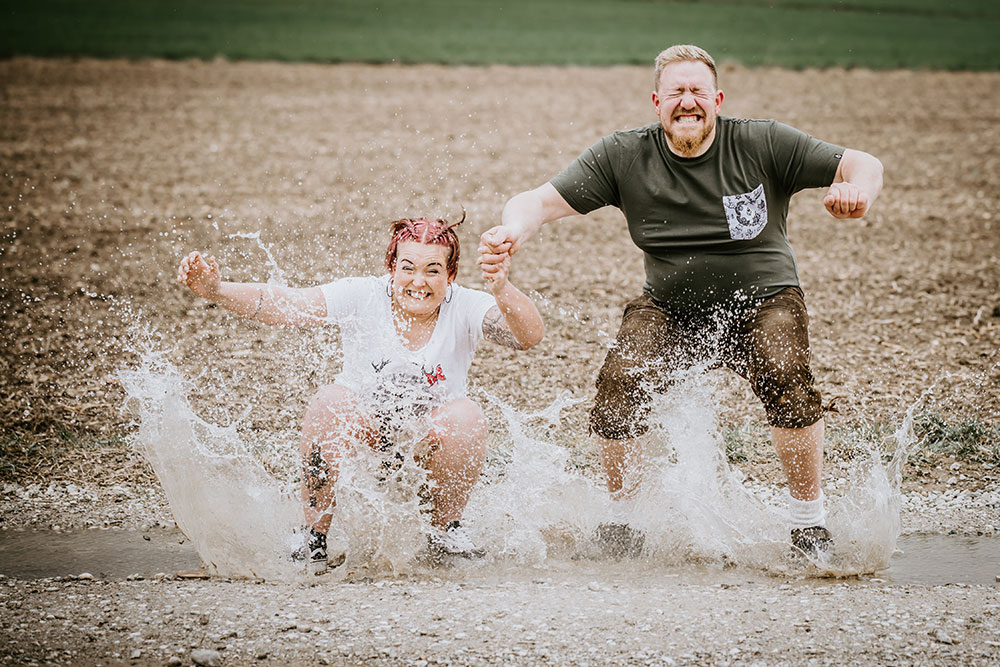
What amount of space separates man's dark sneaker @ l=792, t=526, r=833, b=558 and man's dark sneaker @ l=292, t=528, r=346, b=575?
163 centimetres

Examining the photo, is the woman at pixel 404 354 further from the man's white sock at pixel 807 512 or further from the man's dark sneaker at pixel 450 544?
the man's white sock at pixel 807 512

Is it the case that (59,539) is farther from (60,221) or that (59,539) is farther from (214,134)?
(214,134)

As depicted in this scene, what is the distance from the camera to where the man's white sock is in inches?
155

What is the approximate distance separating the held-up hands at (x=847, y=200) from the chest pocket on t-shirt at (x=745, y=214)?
0.29 metres

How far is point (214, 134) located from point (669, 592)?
36.4 ft

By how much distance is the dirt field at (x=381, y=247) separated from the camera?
497cm

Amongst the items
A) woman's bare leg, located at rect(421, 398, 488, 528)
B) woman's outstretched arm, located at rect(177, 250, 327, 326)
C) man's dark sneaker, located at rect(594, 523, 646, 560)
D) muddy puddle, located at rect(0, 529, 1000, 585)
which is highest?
woman's outstretched arm, located at rect(177, 250, 327, 326)

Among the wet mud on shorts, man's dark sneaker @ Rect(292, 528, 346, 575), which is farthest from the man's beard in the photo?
man's dark sneaker @ Rect(292, 528, 346, 575)

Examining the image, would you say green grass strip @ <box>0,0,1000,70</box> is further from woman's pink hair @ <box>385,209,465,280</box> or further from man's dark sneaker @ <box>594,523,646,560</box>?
man's dark sneaker @ <box>594,523,646,560</box>

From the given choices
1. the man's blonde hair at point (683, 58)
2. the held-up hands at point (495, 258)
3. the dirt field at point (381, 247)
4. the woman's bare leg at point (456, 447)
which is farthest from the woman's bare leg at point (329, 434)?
the man's blonde hair at point (683, 58)

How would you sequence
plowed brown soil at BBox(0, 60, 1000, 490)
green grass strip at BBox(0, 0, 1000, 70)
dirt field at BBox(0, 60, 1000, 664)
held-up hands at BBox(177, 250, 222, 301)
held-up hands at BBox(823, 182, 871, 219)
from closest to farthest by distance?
held-up hands at BBox(823, 182, 871, 219), held-up hands at BBox(177, 250, 222, 301), dirt field at BBox(0, 60, 1000, 664), plowed brown soil at BBox(0, 60, 1000, 490), green grass strip at BBox(0, 0, 1000, 70)

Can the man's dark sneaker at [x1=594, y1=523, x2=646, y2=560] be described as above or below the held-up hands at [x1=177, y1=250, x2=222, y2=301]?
below

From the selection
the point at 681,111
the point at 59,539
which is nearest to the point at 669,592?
the point at 681,111

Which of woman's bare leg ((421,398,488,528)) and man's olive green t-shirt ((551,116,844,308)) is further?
man's olive green t-shirt ((551,116,844,308))
